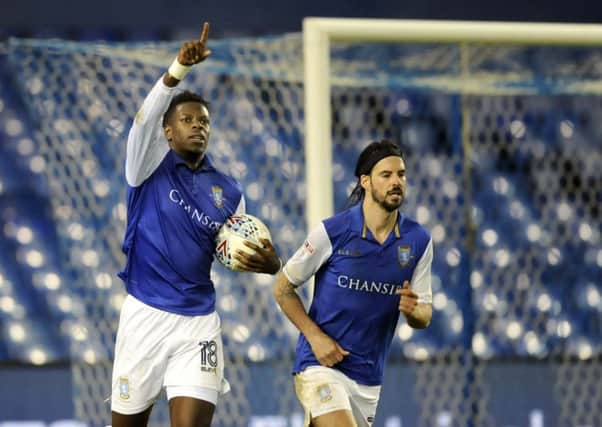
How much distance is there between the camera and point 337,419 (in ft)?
13.6

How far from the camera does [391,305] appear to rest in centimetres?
425

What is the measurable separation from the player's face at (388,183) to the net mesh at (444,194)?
233cm

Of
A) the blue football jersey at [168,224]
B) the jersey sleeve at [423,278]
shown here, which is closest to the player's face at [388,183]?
the jersey sleeve at [423,278]

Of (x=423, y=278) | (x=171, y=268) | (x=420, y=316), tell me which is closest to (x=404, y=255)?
(x=423, y=278)

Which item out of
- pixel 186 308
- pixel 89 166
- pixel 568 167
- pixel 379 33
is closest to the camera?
pixel 186 308

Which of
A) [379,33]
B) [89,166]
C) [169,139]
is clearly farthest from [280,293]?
[89,166]

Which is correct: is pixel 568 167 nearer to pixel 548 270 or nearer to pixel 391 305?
pixel 548 270

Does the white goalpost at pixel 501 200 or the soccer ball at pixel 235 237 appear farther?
the white goalpost at pixel 501 200

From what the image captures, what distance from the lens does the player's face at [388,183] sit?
4.20 metres

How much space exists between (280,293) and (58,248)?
19.5 feet

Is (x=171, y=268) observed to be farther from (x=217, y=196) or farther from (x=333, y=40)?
(x=333, y=40)

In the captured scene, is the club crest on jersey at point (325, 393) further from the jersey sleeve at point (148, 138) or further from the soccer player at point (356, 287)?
the jersey sleeve at point (148, 138)

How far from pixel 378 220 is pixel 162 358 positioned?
89 cm

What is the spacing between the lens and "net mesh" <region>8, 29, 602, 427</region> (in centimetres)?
703
